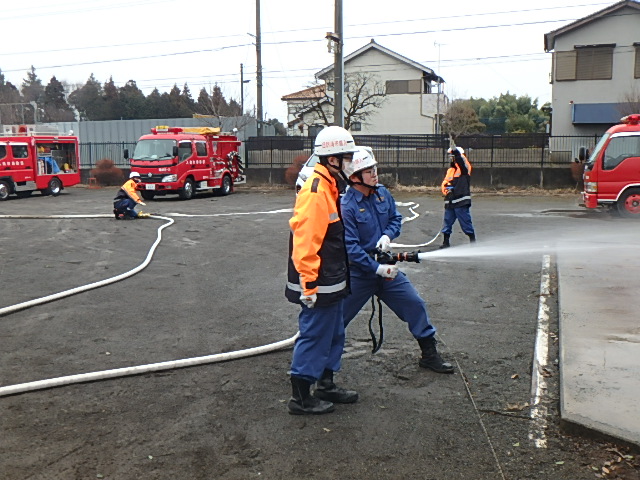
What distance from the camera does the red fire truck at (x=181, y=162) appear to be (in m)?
22.5

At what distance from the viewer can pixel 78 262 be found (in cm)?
1036

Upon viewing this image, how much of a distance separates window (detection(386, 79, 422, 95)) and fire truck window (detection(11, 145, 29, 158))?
28.1m

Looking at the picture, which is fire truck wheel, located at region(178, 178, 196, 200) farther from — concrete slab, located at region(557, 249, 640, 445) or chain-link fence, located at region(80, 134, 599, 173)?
concrete slab, located at region(557, 249, 640, 445)

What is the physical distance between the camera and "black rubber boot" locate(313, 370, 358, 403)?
458cm

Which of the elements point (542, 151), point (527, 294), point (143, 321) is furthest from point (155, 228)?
point (542, 151)

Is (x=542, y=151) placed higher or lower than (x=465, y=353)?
higher

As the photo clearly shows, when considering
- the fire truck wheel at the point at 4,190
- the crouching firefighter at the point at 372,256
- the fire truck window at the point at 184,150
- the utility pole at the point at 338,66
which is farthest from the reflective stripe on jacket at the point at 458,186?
the fire truck wheel at the point at 4,190

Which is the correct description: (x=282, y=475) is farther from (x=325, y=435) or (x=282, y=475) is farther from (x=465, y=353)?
(x=465, y=353)

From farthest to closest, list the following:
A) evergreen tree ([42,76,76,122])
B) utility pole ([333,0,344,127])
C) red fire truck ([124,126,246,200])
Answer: evergreen tree ([42,76,76,122])
red fire truck ([124,126,246,200])
utility pole ([333,0,344,127])

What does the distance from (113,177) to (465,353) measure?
27465 mm

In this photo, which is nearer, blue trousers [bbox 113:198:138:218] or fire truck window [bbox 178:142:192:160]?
blue trousers [bbox 113:198:138:218]

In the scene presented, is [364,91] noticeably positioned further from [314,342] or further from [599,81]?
[314,342]

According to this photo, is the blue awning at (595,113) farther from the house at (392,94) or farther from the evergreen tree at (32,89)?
the evergreen tree at (32,89)

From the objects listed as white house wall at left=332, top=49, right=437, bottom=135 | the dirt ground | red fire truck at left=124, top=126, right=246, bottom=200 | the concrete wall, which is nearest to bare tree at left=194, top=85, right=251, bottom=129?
white house wall at left=332, top=49, right=437, bottom=135
